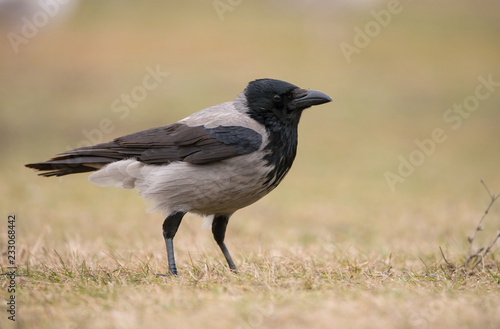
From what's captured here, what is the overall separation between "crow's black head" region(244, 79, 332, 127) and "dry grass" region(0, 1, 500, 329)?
121 centimetres

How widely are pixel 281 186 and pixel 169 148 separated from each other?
7.44 meters

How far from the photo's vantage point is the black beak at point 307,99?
15.2 ft

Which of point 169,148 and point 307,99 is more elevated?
point 307,99

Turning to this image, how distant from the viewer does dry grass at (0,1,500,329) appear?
10.3ft

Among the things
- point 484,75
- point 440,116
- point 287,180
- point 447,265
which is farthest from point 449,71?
point 447,265

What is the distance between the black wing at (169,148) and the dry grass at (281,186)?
85 cm

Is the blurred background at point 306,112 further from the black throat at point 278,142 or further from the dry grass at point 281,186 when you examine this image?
the black throat at point 278,142

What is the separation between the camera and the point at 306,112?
66.6 ft

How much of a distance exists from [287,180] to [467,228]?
18.7 feet

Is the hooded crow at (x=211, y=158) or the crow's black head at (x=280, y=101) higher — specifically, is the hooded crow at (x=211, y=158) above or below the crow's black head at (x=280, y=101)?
below

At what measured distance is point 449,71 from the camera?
2362cm

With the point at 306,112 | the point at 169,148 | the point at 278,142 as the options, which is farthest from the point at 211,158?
the point at 306,112

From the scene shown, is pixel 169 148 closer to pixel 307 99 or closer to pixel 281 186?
pixel 307 99

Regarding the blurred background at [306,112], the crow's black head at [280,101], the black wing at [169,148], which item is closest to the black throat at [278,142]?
the crow's black head at [280,101]
